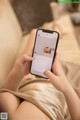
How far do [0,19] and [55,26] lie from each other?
1.62 ft

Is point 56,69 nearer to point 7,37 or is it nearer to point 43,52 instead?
point 43,52

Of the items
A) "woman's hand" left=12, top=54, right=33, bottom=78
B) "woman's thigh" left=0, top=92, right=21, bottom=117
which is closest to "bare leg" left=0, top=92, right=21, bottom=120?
"woman's thigh" left=0, top=92, right=21, bottom=117

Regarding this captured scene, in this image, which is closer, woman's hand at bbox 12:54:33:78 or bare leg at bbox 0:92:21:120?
bare leg at bbox 0:92:21:120

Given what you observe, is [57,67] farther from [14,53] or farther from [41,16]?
[41,16]

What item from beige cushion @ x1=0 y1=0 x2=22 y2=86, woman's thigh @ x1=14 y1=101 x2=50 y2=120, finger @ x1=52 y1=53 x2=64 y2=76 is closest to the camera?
woman's thigh @ x1=14 y1=101 x2=50 y2=120

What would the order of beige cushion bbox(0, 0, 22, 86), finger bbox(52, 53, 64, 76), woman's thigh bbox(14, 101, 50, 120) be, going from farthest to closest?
beige cushion bbox(0, 0, 22, 86)
finger bbox(52, 53, 64, 76)
woman's thigh bbox(14, 101, 50, 120)

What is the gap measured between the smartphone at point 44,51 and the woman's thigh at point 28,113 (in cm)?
Result: 15

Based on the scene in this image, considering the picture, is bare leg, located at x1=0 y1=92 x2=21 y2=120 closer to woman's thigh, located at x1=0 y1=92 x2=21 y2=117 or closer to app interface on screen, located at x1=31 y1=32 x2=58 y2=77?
woman's thigh, located at x1=0 y1=92 x2=21 y2=117

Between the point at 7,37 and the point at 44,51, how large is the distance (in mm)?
434

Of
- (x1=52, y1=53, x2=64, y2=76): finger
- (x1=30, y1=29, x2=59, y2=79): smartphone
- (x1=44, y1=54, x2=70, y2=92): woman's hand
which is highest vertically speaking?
(x1=30, y1=29, x2=59, y2=79): smartphone

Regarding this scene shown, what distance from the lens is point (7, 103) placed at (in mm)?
856

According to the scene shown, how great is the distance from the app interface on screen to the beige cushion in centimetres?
21

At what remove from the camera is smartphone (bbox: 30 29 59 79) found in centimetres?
93

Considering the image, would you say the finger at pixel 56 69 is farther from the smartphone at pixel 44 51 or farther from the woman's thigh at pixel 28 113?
the woman's thigh at pixel 28 113
